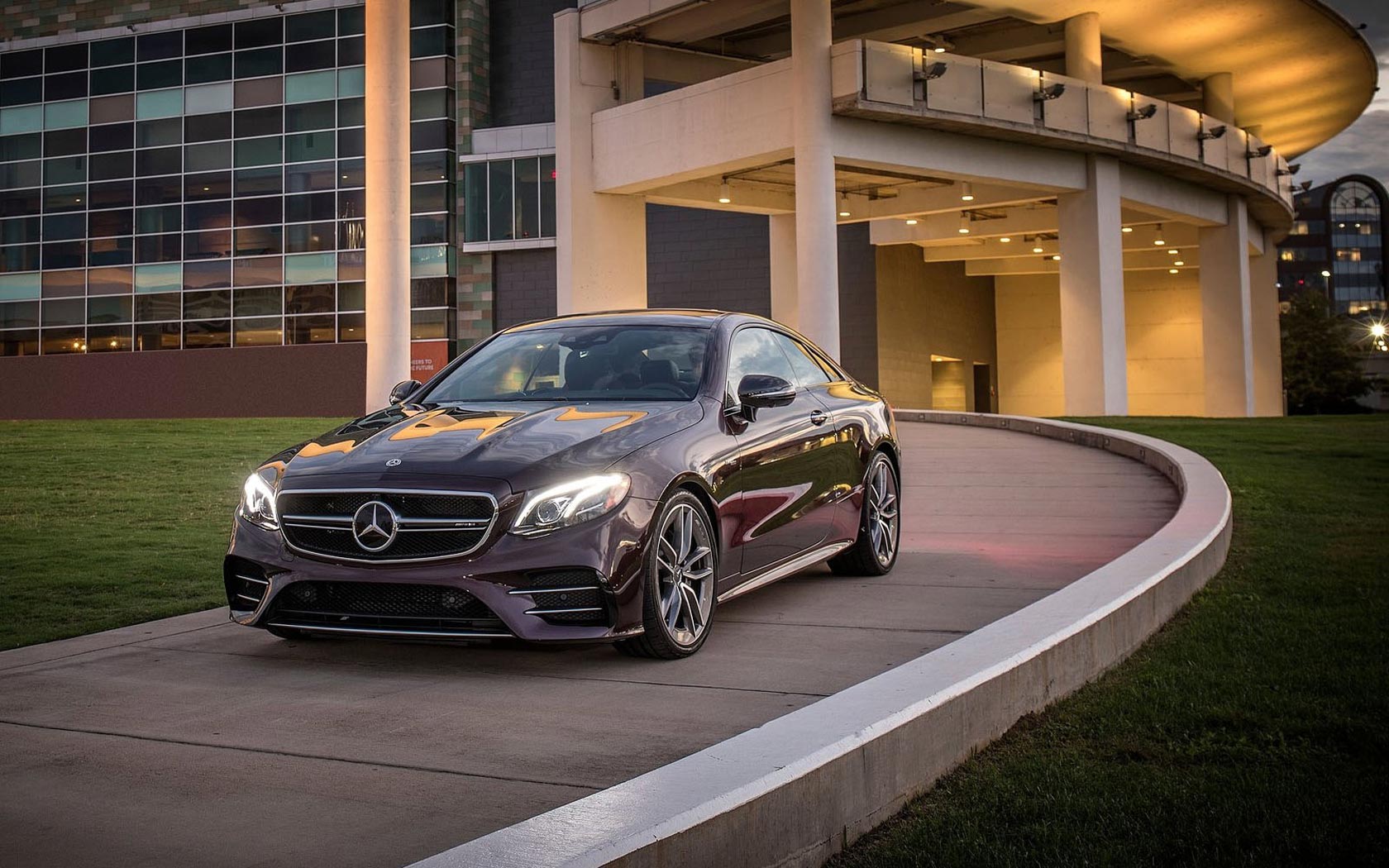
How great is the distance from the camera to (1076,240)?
3356cm

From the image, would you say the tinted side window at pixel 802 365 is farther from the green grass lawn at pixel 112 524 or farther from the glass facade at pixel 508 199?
the glass facade at pixel 508 199

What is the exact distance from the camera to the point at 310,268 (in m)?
49.0

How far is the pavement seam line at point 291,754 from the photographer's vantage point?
4223 millimetres

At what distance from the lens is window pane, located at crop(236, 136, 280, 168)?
49562 mm

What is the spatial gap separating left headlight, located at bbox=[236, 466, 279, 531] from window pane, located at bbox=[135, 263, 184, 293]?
47010 millimetres

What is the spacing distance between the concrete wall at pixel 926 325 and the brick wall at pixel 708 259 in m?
3.94

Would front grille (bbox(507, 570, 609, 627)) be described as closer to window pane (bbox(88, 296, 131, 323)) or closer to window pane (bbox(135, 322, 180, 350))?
window pane (bbox(135, 322, 180, 350))

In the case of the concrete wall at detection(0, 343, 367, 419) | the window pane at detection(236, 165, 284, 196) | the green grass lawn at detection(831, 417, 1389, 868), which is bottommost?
the green grass lawn at detection(831, 417, 1389, 868)

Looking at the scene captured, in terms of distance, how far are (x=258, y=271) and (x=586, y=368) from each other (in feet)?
148

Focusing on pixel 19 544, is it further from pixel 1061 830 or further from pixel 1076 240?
pixel 1076 240

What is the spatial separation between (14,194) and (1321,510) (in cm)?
5180

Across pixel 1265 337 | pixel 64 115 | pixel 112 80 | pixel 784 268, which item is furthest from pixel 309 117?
pixel 1265 337

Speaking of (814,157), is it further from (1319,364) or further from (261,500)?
(1319,364)

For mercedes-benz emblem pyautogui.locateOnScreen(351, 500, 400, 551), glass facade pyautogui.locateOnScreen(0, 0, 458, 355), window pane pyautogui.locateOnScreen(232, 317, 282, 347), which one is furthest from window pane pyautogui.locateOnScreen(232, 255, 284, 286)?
mercedes-benz emblem pyautogui.locateOnScreen(351, 500, 400, 551)
